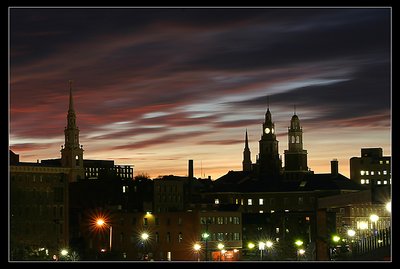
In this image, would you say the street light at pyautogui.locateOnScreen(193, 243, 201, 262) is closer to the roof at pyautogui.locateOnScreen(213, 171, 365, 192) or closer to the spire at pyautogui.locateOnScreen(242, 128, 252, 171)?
the roof at pyautogui.locateOnScreen(213, 171, 365, 192)

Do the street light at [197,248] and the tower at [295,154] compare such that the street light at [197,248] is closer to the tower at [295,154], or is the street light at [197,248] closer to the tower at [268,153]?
the tower at [295,154]

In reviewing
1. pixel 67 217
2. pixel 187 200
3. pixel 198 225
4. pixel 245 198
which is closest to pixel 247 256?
pixel 198 225

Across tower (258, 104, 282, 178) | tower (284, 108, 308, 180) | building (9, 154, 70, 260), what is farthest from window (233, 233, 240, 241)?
tower (258, 104, 282, 178)

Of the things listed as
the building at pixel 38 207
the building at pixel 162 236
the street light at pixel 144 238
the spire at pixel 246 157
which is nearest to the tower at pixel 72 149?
the building at pixel 38 207

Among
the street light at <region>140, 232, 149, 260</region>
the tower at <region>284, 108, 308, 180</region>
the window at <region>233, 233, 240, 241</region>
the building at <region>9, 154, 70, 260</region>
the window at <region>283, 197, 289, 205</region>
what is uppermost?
the tower at <region>284, 108, 308, 180</region>

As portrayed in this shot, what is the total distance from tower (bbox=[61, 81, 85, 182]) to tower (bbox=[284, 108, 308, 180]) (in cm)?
A: 3175

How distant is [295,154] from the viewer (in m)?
144

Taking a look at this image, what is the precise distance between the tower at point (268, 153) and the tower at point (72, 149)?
97.0 feet

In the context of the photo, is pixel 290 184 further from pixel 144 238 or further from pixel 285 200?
pixel 144 238

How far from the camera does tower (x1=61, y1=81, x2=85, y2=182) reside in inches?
4552

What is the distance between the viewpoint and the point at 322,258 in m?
58.8

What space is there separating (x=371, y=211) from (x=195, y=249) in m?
16.0
